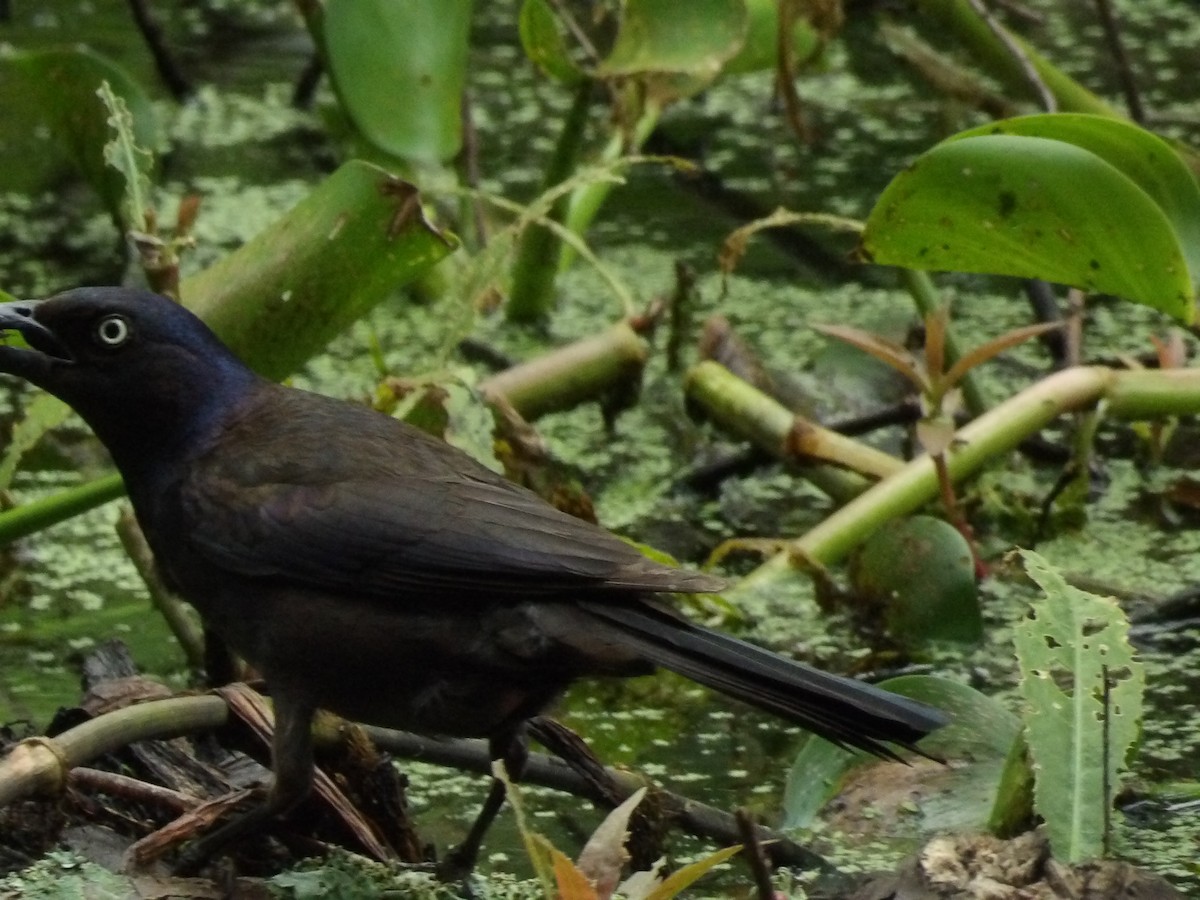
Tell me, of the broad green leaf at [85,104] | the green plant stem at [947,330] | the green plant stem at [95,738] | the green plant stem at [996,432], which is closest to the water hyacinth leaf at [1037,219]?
the green plant stem at [996,432]

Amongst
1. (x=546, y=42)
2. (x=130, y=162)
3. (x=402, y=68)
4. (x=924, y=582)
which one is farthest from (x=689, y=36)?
(x=130, y=162)

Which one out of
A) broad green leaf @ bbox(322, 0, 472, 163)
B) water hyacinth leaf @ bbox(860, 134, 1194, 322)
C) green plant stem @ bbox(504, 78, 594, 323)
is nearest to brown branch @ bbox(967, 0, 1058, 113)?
green plant stem @ bbox(504, 78, 594, 323)

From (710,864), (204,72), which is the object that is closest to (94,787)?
(710,864)

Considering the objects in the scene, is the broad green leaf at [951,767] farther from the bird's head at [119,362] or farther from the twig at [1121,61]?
the twig at [1121,61]

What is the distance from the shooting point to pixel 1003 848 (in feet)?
8.38

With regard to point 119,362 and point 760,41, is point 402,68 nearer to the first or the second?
point 760,41

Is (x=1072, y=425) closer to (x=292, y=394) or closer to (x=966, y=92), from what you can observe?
(x=966, y=92)

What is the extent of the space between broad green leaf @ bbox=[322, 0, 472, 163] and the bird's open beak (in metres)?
1.72

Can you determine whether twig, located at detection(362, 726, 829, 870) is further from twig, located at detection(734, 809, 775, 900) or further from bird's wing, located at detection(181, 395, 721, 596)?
twig, located at detection(734, 809, 775, 900)

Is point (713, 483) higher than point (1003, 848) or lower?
lower

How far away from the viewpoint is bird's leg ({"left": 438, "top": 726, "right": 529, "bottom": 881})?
2.88m

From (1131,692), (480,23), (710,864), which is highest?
(710,864)

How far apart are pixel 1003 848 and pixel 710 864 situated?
470mm

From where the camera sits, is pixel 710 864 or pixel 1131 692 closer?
pixel 710 864
